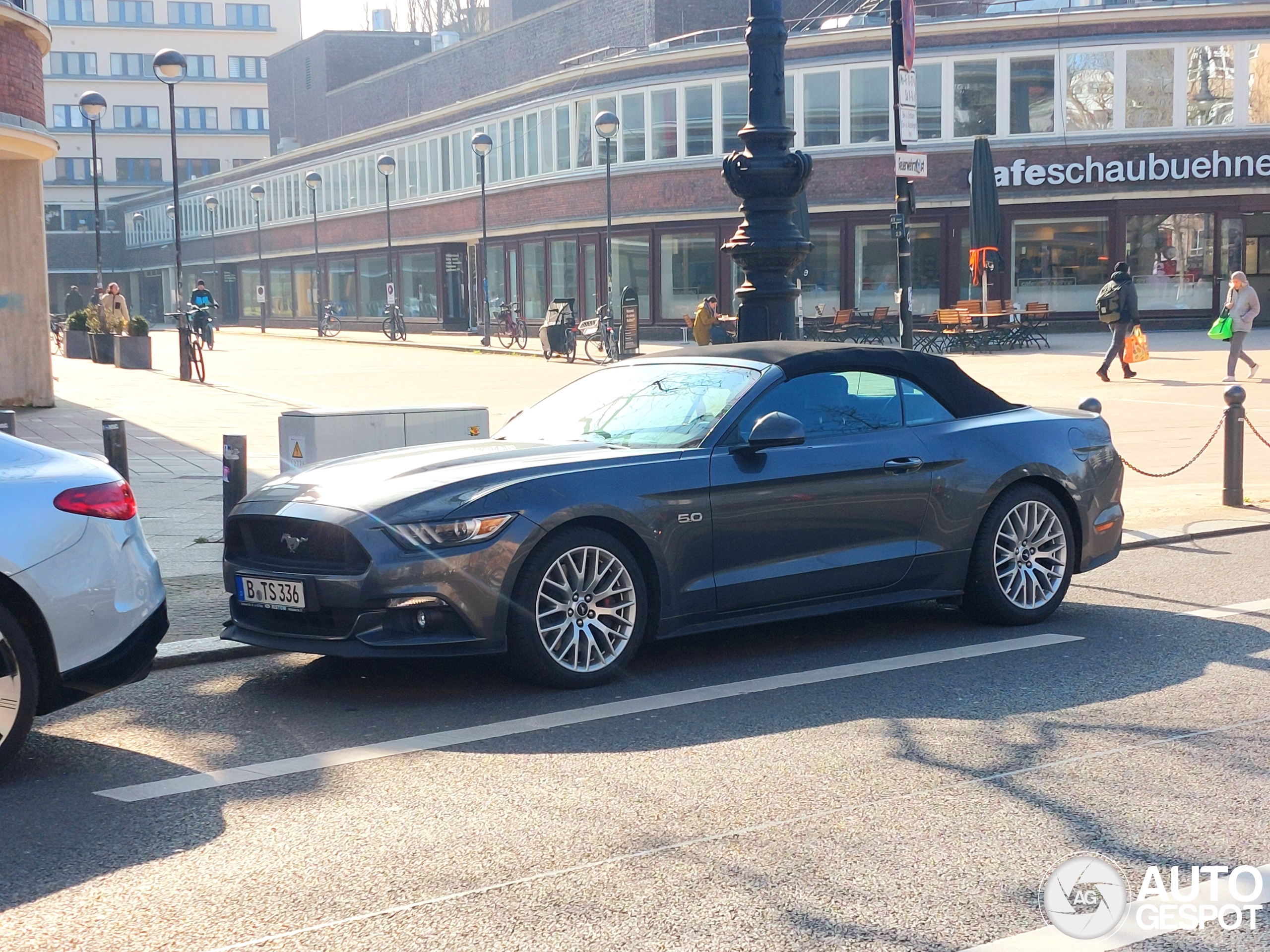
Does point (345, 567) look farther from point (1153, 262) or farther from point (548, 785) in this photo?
point (1153, 262)

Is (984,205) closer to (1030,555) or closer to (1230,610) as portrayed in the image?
(1230,610)

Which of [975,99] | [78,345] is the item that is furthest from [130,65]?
[975,99]

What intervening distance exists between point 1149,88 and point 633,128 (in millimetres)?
13860

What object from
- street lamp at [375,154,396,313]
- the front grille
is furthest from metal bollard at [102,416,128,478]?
street lamp at [375,154,396,313]

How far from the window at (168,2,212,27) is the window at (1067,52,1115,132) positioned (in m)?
82.9

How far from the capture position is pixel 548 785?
4977 mm

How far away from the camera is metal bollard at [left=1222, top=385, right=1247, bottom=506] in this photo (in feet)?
37.9

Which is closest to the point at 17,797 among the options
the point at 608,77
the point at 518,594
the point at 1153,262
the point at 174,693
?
the point at 174,693

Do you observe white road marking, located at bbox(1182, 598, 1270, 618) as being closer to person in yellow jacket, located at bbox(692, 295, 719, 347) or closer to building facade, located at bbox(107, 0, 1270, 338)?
person in yellow jacket, located at bbox(692, 295, 719, 347)

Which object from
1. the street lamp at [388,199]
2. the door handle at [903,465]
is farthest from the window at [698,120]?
the door handle at [903,465]

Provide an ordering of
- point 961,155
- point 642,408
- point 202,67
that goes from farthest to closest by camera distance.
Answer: point 202,67, point 961,155, point 642,408

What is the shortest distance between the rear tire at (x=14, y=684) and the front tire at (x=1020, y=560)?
4429 mm

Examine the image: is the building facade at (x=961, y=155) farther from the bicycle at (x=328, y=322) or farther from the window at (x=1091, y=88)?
the bicycle at (x=328, y=322)

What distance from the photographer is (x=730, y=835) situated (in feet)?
14.6
